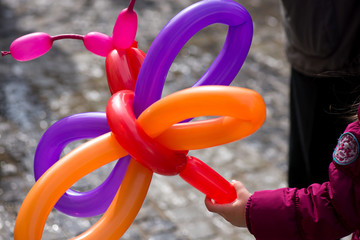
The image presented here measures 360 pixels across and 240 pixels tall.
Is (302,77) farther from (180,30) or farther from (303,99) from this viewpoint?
(180,30)

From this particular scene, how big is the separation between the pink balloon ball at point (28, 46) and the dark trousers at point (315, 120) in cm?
108

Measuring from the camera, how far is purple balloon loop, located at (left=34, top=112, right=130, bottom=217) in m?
1.51

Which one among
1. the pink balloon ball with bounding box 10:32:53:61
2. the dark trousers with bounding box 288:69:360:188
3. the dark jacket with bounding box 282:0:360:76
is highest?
the pink balloon ball with bounding box 10:32:53:61

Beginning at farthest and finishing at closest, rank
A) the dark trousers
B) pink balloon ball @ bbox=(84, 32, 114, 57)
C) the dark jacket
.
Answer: the dark trousers
the dark jacket
pink balloon ball @ bbox=(84, 32, 114, 57)

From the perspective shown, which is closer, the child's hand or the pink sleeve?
the pink sleeve

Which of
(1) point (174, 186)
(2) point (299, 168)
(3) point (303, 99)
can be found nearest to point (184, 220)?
(1) point (174, 186)

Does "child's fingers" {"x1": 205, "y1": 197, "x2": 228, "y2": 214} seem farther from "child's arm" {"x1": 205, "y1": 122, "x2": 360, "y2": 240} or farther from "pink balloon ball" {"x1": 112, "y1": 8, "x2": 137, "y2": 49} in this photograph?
"pink balloon ball" {"x1": 112, "y1": 8, "x2": 137, "y2": 49}

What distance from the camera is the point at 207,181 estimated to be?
1.52 m

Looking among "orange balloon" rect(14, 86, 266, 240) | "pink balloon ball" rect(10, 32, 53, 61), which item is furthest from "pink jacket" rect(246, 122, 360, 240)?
"pink balloon ball" rect(10, 32, 53, 61)

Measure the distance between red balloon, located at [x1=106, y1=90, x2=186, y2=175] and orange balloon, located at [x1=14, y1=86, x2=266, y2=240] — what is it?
0.02m

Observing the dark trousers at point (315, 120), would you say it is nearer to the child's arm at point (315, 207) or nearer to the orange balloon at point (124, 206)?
the child's arm at point (315, 207)

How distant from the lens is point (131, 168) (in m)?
1.45

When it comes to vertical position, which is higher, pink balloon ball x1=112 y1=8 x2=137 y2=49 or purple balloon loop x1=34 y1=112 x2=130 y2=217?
pink balloon ball x1=112 y1=8 x2=137 y2=49

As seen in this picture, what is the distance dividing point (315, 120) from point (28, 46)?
1196 mm
